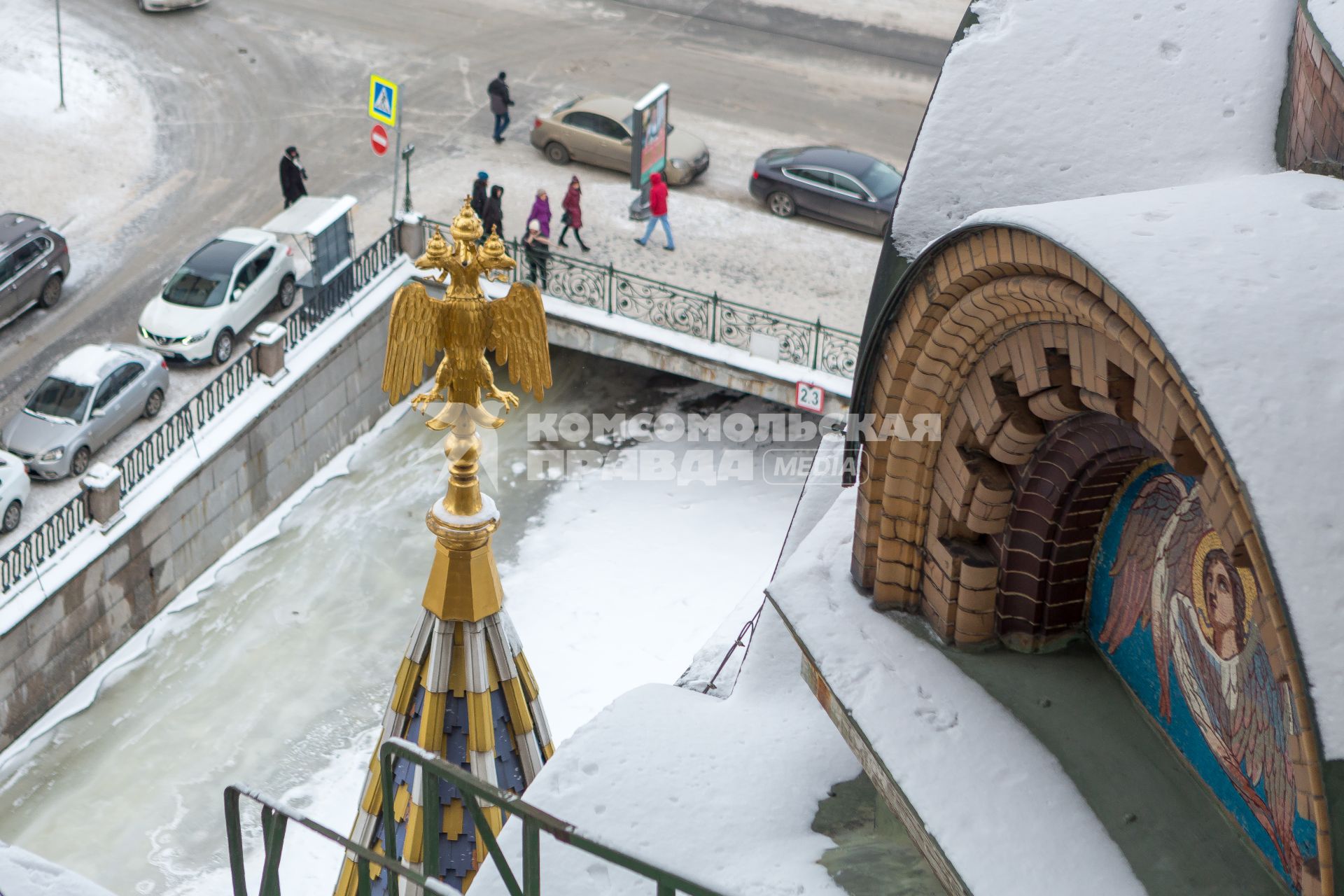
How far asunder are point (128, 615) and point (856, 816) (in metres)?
15.9

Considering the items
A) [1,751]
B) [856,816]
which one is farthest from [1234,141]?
[1,751]

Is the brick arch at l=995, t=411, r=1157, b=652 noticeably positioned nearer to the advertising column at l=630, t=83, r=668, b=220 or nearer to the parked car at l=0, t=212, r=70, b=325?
the advertising column at l=630, t=83, r=668, b=220

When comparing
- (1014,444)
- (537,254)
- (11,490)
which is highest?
(1014,444)

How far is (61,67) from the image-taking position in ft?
120

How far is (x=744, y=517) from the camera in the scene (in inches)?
1045

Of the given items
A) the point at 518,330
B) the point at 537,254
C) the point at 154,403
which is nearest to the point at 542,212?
the point at 537,254

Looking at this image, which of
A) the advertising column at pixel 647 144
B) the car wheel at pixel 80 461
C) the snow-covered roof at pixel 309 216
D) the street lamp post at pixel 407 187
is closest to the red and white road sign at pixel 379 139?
the street lamp post at pixel 407 187

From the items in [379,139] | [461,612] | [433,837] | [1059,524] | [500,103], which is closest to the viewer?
[433,837]

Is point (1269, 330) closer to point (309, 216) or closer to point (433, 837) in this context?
point (433, 837)

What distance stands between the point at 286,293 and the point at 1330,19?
2269cm

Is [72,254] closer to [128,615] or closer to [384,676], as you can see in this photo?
[128,615]

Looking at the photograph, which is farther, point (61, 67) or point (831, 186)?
point (61, 67)

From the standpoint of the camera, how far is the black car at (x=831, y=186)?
31641 millimetres

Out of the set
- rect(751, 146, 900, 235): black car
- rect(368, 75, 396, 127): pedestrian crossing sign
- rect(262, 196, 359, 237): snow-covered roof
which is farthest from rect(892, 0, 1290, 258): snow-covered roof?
rect(751, 146, 900, 235): black car
